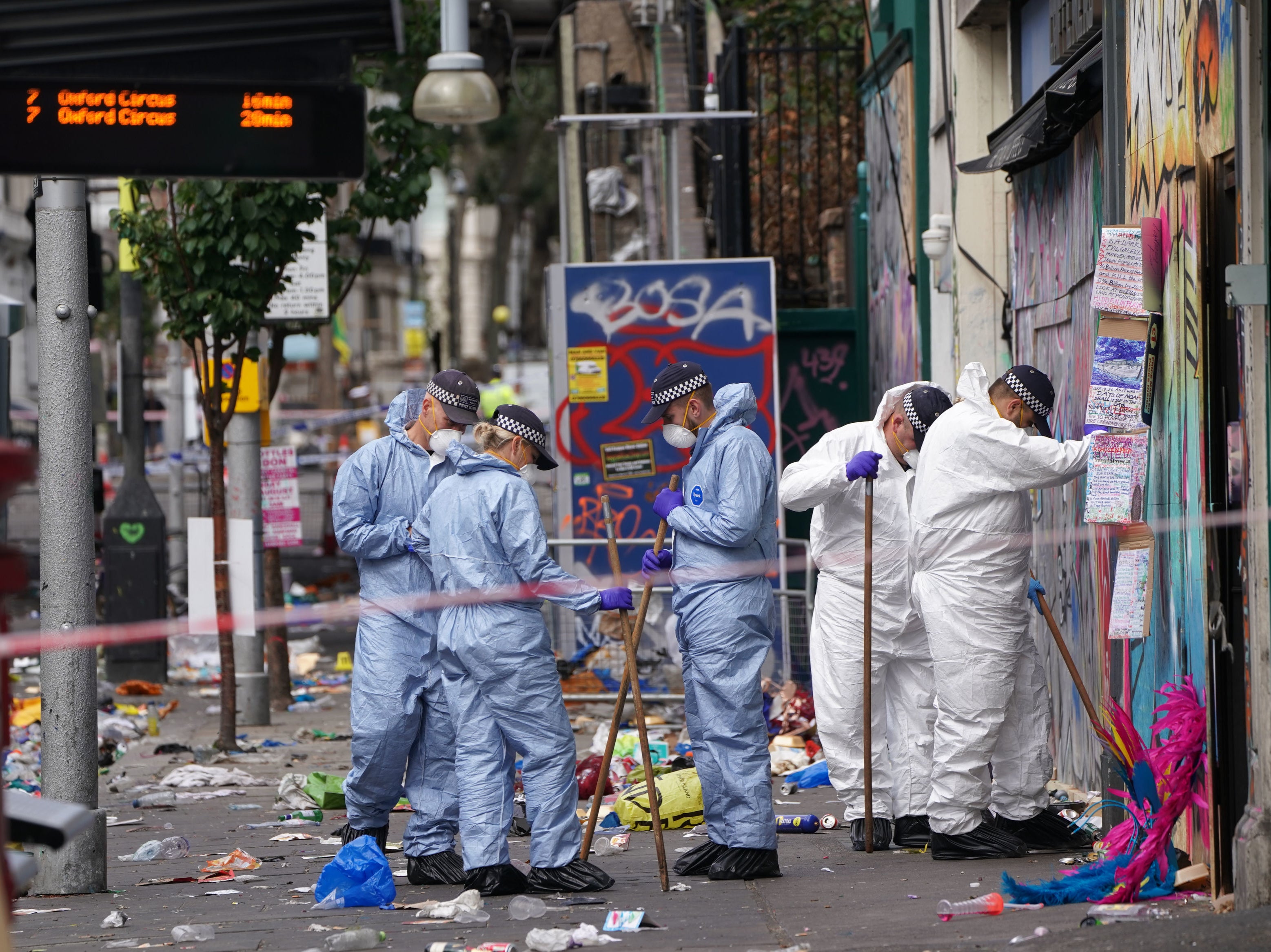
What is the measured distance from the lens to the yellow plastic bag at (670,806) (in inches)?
313

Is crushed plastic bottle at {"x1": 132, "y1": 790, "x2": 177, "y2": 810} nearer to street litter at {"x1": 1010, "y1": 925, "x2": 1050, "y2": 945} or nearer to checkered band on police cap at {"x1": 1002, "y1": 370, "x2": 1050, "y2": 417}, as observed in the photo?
checkered band on police cap at {"x1": 1002, "y1": 370, "x2": 1050, "y2": 417}

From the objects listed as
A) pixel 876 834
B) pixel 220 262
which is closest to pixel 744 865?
pixel 876 834

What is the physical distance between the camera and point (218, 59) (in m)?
6.16

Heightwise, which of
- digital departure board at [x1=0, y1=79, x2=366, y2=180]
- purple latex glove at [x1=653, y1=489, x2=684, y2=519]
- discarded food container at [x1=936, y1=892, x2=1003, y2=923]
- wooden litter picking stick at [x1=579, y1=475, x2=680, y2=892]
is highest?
digital departure board at [x1=0, y1=79, x2=366, y2=180]

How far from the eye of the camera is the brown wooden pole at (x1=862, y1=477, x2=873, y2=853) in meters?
7.08

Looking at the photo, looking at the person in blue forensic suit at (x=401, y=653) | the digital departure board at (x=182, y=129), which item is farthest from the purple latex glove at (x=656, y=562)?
the digital departure board at (x=182, y=129)

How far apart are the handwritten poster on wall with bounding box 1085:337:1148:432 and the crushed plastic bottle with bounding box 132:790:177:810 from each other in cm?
515

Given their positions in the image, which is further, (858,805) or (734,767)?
(858,805)

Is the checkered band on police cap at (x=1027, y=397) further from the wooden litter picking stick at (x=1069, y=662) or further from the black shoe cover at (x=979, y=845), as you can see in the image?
the black shoe cover at (x=979, y=845)

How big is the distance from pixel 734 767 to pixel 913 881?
2.62 ft

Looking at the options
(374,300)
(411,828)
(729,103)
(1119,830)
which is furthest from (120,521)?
(374,300)

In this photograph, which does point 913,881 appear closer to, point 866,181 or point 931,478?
point 931,478

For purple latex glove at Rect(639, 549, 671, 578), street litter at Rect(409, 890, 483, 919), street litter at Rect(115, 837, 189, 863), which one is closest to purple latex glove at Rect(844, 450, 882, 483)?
purple latex glove at Rect(639, 549, 671, 578)

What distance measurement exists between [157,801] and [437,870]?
→ 2542mm
